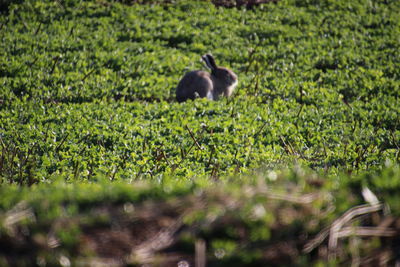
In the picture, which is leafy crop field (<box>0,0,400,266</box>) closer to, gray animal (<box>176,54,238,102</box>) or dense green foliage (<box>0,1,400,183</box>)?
dense green foliage (<box>0,1,400,183</box>)

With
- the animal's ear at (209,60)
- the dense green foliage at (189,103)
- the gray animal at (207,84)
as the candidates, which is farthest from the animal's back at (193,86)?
the animal's ear at (209,60)

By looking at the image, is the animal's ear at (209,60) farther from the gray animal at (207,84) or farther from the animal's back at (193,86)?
the animal's back at (193,86)

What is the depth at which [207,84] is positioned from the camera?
400 inches

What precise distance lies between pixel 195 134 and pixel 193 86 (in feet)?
7.41

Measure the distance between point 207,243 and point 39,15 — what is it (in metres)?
13.1

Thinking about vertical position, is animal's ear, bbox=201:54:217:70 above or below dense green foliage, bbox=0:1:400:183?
above

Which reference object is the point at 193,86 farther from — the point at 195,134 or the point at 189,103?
Result: the point at 195,134

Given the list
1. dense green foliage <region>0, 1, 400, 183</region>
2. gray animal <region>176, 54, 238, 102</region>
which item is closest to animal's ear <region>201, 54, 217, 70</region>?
gray animal <region>176, 54, 238, 102</region>

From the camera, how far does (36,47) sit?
39.0 feet

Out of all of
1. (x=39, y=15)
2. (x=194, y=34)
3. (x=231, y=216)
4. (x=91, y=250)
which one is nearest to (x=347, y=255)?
(x=231, y=216)

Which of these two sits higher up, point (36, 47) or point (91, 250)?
point (91, 250)

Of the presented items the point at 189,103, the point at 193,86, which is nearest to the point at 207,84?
the point at 193,86

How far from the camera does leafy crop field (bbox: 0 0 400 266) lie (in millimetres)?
2527

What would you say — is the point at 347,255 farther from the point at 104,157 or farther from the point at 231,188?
the point at 104,157
